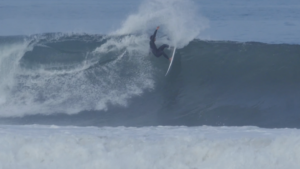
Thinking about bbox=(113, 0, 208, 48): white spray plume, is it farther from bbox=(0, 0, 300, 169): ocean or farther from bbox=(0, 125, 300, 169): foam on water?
bbox=(0, 125, 300, 169): foam on water

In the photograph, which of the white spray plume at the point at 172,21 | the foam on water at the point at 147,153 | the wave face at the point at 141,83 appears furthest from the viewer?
the white spray plume at the point at 172,21

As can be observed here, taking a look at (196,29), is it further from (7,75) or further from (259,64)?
(7,75)

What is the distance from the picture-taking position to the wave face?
31.7 feet

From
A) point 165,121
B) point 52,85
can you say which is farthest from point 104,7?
point 165,121

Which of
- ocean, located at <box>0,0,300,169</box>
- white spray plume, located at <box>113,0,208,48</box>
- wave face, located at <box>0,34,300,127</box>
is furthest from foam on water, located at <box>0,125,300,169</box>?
white spray plume, located at <box>113,0,208,48</box>

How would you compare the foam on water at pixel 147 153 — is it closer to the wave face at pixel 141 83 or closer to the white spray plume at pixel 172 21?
the wave face at pixel 141 83

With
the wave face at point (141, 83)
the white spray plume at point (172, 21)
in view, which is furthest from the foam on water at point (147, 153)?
the white spray plume at point (172, 21)

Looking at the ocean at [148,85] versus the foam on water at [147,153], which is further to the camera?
Answer: the ocean at [148,85]

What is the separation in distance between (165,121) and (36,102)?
3348mm

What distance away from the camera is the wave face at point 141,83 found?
9.66 meters

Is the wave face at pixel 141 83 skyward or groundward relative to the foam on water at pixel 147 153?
skyward

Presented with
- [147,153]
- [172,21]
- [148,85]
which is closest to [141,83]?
[148,85]

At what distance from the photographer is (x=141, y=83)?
36.1 feet

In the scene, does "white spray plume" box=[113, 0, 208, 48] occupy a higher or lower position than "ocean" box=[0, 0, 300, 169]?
higher
